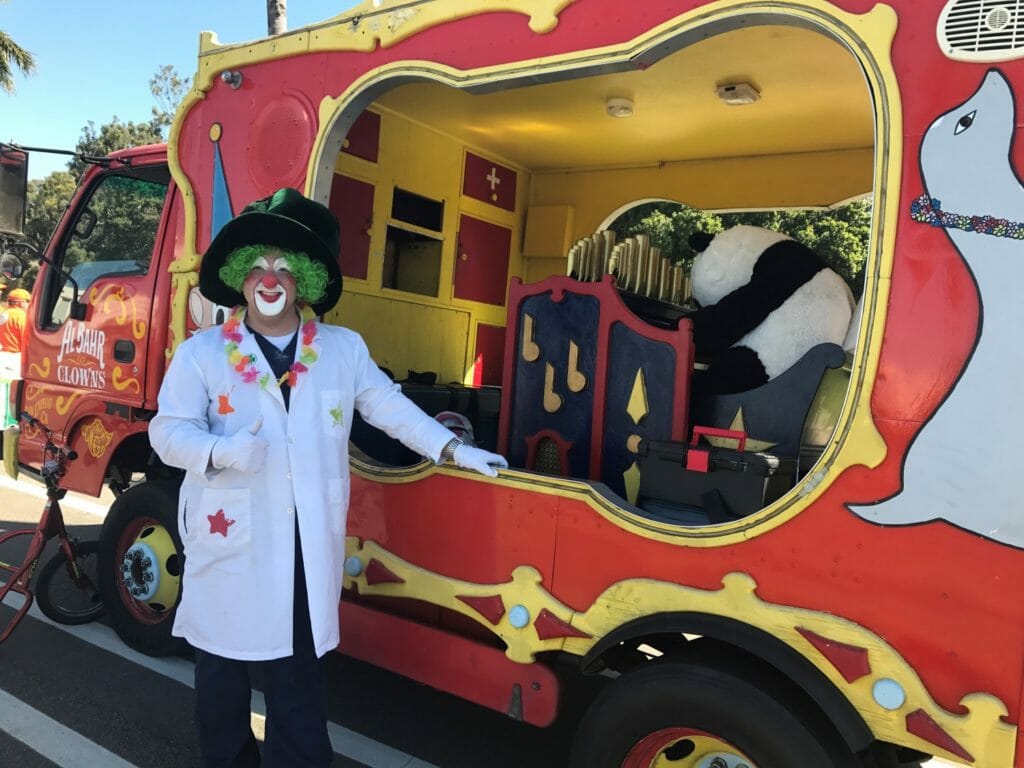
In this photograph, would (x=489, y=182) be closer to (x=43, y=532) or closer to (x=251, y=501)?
(x=251, y=501)

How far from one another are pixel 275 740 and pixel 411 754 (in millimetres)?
750

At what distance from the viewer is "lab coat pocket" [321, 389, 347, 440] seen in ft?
7.66

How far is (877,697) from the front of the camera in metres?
1.77

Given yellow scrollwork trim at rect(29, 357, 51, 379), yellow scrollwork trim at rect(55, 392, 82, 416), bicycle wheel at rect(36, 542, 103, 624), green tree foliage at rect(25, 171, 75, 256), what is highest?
green tree foliage at rect(25, 171, 75, 256)

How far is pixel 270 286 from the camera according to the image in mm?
2295

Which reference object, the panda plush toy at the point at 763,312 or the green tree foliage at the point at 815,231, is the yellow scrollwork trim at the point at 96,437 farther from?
the green tree foliage at the point at 815,231

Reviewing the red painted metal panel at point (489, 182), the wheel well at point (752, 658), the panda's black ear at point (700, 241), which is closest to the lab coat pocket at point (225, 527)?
the wheel well at point (752, 658)

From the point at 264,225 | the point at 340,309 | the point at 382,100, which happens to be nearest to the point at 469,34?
the point at 264,225

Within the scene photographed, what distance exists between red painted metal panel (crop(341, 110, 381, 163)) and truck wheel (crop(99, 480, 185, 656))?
1.71m

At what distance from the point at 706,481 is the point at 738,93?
173 centimetres

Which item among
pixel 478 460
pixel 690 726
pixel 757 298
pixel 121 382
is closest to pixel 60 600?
pixel 121 382

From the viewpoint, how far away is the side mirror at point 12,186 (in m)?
3.42

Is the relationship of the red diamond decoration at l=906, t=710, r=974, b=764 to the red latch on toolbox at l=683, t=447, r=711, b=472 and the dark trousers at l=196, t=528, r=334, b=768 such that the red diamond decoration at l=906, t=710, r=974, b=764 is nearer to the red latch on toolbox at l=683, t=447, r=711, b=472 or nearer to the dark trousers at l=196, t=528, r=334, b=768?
the red latch on toolbox at l=683, t=447, r=711, b=472

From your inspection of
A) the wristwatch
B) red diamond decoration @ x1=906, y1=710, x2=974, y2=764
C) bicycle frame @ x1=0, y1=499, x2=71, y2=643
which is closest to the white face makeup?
the wristwatch
